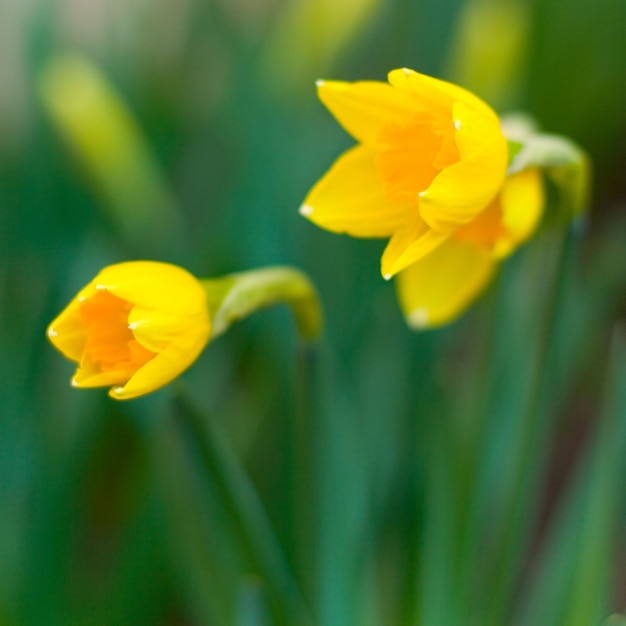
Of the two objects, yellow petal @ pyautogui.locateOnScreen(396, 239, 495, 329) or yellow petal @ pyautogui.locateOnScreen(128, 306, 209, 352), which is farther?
yellow petal @ pyautogui.locateOnScreen(396, 239, 495, 329)

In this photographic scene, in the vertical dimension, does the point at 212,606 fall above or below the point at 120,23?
below

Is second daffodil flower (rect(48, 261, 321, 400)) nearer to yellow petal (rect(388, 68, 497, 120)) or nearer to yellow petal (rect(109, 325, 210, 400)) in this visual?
yellow petal (rect(109, 325, 210, 400))

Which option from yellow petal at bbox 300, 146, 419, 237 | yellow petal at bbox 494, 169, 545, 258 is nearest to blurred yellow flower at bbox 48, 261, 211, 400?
yellow petal at bbox 300, 146, 419, 237

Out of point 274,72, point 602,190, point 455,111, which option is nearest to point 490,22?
point 274,72

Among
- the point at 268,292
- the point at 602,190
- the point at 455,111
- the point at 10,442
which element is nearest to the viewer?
the point at 455,111

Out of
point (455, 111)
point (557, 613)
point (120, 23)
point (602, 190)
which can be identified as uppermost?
point (120, 23)

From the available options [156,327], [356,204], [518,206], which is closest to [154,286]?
[156,327]

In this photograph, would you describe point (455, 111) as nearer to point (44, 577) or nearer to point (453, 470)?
point (453, 470)
